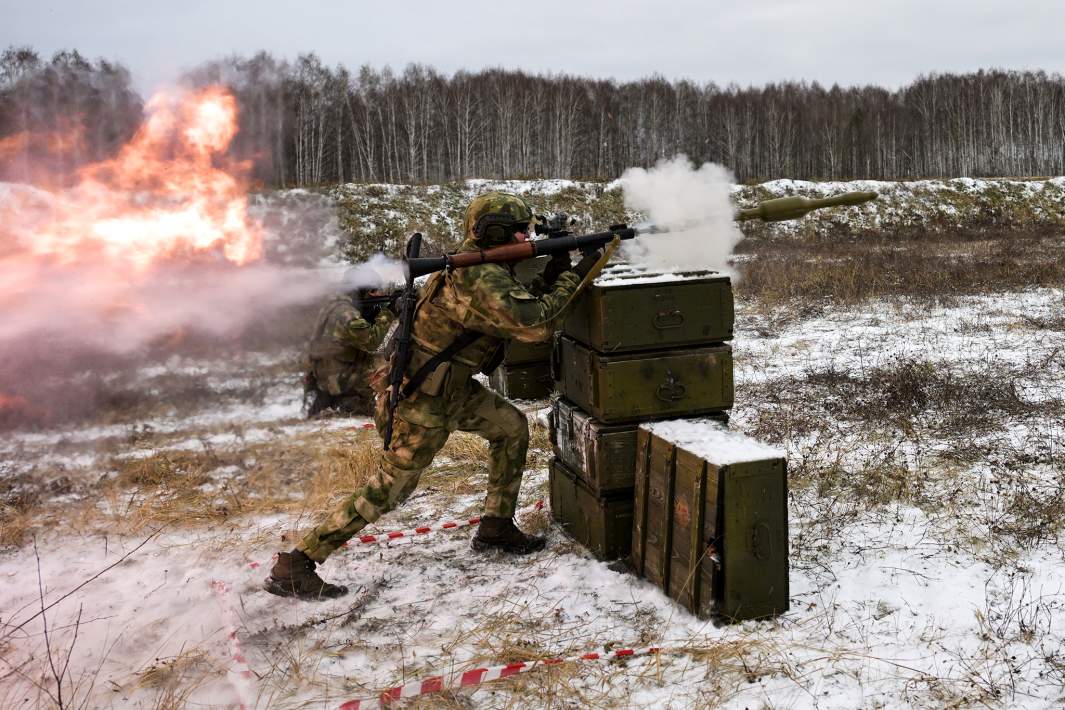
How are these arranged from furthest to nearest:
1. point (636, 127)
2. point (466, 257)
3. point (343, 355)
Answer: point (636, 127) → point (343, 355) → point (466, 257)

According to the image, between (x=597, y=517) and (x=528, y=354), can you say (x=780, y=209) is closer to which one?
(x=528, y=354)

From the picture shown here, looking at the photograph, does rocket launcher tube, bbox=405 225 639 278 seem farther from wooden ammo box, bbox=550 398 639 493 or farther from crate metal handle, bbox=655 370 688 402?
wooden ammo box, bbox=550 398 639 493

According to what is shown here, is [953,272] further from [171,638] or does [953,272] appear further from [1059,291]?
[171,638]

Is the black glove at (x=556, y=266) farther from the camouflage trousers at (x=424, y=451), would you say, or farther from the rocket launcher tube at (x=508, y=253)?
the camouflage trousers at (x=424, y=451)

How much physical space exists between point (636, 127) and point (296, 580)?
46.7 metres

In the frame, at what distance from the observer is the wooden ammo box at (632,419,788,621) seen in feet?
11.7

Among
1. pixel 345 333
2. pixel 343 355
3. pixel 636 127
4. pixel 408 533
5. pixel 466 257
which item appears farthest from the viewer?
pixel 636 127

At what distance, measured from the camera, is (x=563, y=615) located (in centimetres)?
399

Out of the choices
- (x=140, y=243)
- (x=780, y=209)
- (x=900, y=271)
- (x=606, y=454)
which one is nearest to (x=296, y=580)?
(x=606, y=454)

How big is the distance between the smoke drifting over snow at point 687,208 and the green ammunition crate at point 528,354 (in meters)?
0.94

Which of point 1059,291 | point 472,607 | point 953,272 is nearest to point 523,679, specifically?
point 472,607

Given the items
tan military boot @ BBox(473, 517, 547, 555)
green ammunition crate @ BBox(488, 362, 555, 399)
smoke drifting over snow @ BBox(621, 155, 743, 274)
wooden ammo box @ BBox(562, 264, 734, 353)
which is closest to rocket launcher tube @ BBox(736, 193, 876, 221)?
smoke drifting over snow @ BBox(621, 155, 743, 274)

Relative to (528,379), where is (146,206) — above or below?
above

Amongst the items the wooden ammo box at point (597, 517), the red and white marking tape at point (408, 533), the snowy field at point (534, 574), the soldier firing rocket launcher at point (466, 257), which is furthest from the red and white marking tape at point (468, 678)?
the red and white marking tape at point (408, 533)
